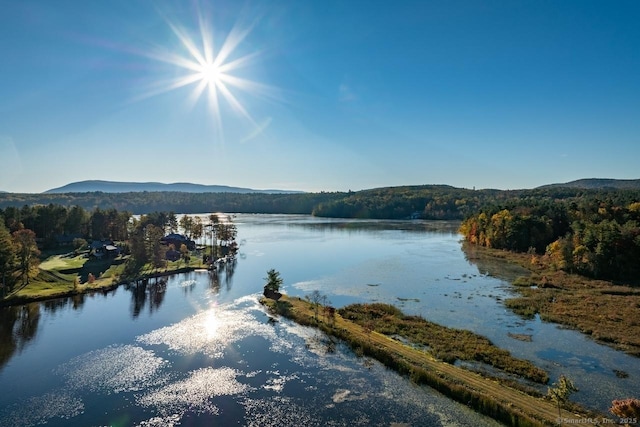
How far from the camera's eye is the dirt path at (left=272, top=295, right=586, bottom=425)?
1627 centimetres

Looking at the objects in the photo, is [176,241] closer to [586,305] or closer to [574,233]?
[586,305]

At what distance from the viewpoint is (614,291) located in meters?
38.5

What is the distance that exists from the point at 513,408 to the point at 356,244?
2471 inches

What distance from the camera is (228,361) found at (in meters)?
22.9

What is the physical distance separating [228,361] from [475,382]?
13827 millimetres

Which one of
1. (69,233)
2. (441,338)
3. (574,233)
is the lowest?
(441,338)

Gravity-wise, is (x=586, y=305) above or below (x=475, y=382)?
above

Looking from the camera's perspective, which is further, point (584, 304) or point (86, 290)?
point (86, 290)

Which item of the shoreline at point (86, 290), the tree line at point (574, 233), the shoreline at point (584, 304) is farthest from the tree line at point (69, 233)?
the tree line at point (574, 233)

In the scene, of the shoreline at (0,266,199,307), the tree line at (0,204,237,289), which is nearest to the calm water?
the shoreline at (0,266,199,307)

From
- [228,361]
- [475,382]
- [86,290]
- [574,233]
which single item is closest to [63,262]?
[86,290]

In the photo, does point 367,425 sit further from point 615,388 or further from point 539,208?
point 539,208

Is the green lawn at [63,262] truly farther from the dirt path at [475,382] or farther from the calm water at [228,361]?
the dirt path at [475,382]

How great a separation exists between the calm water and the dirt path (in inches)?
60.7
